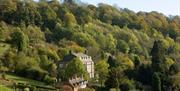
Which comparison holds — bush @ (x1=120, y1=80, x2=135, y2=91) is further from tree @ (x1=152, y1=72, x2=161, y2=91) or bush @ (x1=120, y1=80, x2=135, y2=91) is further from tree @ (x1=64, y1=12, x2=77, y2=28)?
tree @ (x1=64, y1=12, x2=77, y2=28)

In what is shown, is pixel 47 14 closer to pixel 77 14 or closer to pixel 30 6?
pixel 30 6

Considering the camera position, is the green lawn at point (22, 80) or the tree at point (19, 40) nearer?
the green lawn at point (22, 80)

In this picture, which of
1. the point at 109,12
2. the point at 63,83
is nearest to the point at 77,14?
the point at 109,12

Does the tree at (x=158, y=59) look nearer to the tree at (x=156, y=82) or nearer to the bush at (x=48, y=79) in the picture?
the tree at (x=156, y=82)

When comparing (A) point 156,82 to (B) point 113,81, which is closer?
(B) point 113,81

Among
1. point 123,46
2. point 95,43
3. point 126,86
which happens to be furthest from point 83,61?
point 123,46

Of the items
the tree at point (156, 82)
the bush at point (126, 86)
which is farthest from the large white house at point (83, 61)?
the tree at point (156, 82)

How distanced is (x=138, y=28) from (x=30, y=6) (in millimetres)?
32676

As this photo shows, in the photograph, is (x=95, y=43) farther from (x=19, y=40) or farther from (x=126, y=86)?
(x=126, y=86)

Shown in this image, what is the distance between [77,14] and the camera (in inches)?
4286

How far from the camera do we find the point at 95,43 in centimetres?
8906

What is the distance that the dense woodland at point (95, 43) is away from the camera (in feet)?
197

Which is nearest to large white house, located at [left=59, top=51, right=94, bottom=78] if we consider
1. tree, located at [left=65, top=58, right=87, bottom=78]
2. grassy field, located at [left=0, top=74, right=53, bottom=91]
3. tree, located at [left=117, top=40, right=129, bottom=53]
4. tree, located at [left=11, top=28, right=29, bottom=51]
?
tree, located at [left=11, top=28, right=29, bottom=51]

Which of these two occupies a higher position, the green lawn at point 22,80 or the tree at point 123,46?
the tree at point 123,46
